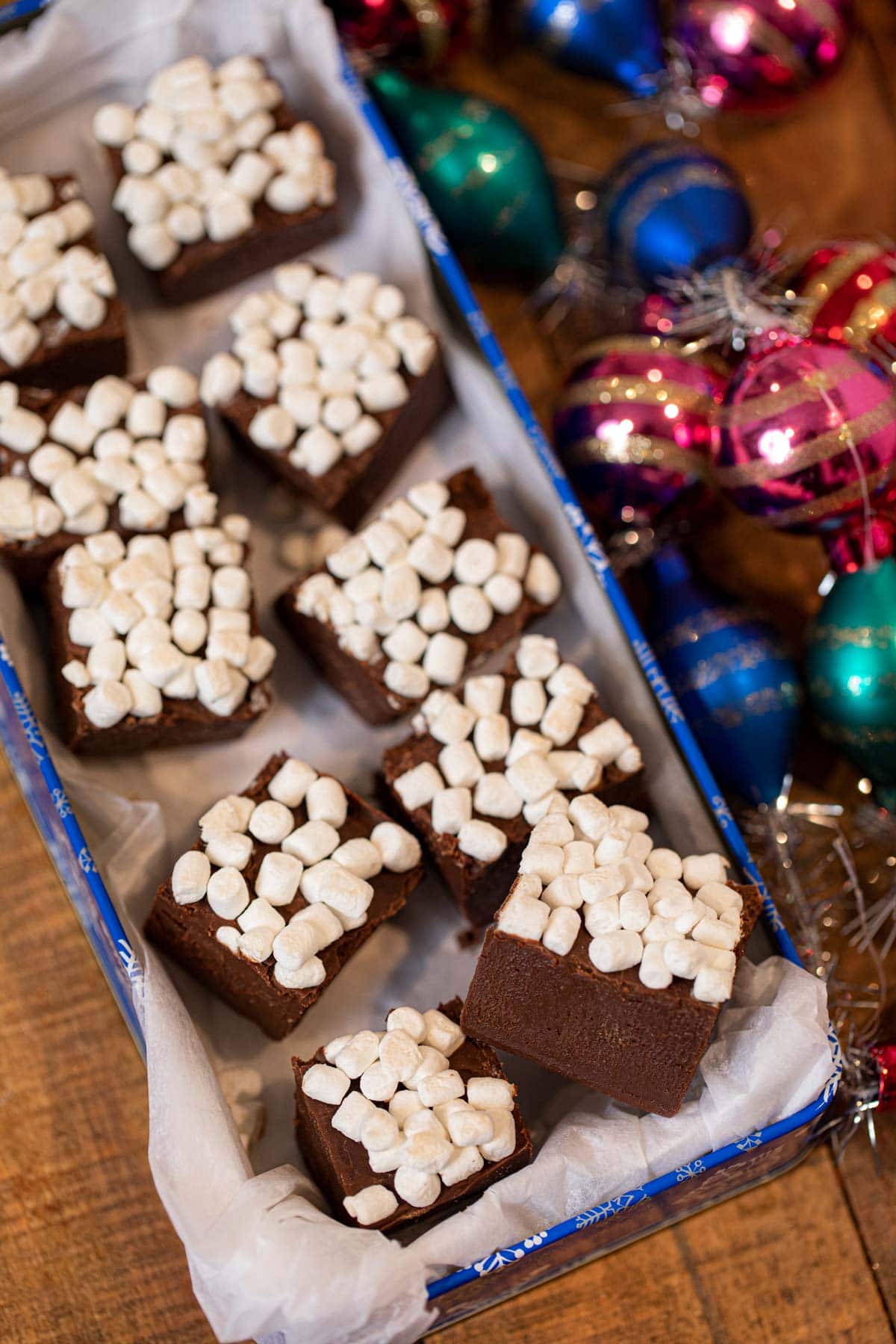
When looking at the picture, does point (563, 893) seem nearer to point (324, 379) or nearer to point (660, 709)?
point (660, 709)

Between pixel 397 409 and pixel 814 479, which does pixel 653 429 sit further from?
pixel 397 409

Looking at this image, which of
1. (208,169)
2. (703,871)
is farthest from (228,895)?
(208,169)

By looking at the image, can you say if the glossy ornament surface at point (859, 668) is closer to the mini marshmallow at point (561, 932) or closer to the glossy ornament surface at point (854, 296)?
the glossy ornament surface at point (854, 296)

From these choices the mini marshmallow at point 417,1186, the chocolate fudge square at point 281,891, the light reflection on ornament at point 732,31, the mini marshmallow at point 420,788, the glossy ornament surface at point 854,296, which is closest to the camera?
the mini marshmallow at point 417,1186

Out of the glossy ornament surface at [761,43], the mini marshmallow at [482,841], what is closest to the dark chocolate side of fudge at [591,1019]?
the mini marshmallow at [482,841]

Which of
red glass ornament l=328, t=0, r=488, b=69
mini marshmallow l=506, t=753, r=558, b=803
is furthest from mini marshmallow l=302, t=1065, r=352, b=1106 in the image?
red glass ornament l=328, t=0, r=488, b=69

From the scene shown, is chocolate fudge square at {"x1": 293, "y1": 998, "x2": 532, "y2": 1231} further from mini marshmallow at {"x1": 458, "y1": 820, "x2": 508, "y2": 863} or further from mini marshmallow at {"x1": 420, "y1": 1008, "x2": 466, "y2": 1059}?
mini marshmallow at {"x1": 458, "y1": 820, "x2": 508, "y2": 863}
